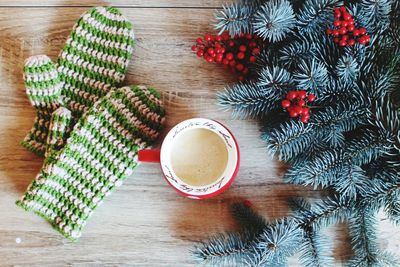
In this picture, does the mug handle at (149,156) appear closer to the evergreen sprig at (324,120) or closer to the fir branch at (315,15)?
the evergreen sprig at (324,120)

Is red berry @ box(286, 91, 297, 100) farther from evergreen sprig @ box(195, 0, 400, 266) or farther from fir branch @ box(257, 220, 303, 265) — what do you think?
fir branch @ box(257, 220, 303, 265)

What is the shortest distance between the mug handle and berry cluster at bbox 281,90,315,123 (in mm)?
227

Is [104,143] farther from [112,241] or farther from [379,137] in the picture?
[379,137]

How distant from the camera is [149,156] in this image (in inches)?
34.2

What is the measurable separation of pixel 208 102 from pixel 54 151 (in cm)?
29

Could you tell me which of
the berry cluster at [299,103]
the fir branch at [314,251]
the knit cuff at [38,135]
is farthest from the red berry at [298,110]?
the knit cuff at [38,135]

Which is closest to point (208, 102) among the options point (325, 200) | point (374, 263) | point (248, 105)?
point (248, 105)

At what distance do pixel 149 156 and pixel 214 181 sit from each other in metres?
0.12

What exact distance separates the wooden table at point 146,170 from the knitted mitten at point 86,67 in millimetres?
25

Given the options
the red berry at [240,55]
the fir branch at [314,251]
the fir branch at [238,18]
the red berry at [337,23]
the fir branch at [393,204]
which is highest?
the red berry at [337,23]

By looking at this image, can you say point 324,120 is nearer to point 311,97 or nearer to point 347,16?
point 311,97

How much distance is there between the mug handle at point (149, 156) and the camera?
865 mm

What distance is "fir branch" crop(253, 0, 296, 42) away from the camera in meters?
0.74

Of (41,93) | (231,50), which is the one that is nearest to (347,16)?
(231,50)
